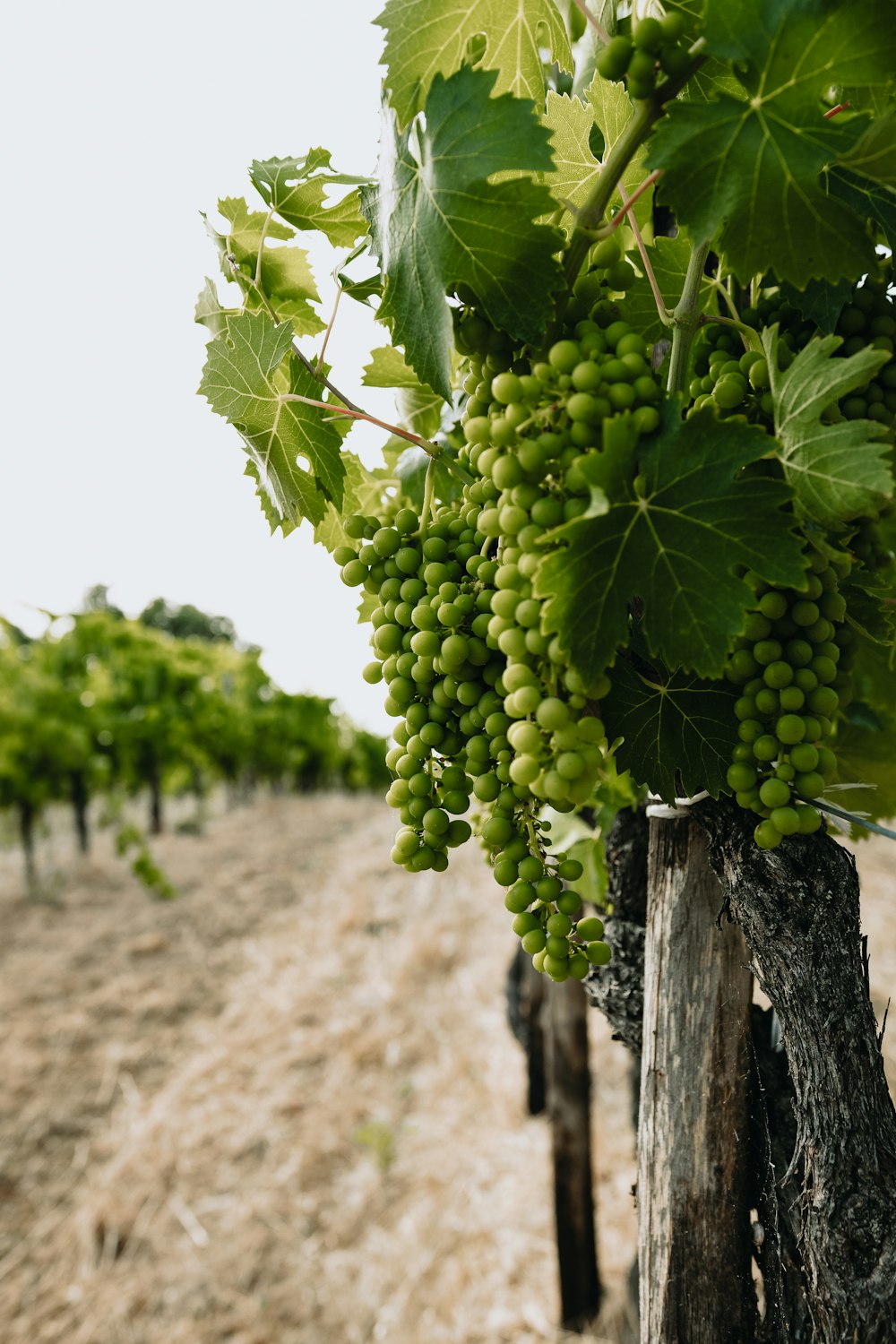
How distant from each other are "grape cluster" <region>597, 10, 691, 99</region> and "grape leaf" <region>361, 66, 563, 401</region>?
0.28 feet

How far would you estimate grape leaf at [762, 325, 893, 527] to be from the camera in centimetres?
83

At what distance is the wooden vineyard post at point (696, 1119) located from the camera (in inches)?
49.1

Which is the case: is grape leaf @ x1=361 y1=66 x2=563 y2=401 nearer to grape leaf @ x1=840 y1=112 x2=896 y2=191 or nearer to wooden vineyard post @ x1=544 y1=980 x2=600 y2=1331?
grape leaf @ x1=840 y1=112 x2=896 y2=191

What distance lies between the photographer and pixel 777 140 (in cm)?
81

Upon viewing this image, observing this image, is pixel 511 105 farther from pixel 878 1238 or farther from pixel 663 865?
pixel 878 1238

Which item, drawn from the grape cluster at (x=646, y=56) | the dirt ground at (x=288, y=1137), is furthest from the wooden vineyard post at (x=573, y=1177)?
the grape cluster at (x=646, y=56)

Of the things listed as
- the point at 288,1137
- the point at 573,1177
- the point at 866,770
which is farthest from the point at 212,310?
the point at 288,1137

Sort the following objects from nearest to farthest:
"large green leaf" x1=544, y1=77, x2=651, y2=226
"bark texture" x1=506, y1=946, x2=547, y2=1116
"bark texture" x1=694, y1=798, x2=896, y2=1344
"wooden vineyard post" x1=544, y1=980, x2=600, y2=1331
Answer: "bark texture" x1=694, y1=798, x2=896, y2=1344 < "large green leaf" x1=544, y1=77, x2=651, y2=226 < "wooden vineyard post" x1=544, y1=980, x2=600, y2=1331 < "bark texture" x1=506, y1=946, x2=547, y2=1116

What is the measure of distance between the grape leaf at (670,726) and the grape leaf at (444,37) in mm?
711

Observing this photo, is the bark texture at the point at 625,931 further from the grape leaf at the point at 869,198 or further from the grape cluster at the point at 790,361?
the grape leaf at the point at 869,198

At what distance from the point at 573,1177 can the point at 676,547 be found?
376 cm

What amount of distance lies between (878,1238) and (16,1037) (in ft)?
25.8

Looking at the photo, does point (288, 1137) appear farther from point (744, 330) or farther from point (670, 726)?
point (744, 330)

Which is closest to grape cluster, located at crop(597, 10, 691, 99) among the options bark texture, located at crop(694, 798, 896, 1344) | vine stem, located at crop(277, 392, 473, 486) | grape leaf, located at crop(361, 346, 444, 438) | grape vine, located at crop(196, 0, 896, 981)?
grape vine, located at crop(196, 0, 896, 981)
